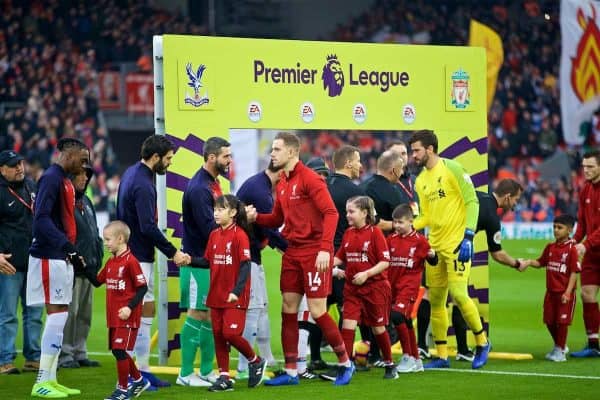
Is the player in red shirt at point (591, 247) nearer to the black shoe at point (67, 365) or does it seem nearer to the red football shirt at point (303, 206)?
the red football shirt at point (303, 206)

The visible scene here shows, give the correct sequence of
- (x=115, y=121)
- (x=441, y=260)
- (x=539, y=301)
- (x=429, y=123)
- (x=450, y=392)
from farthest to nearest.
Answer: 1. (x=115, y=121)
2. (x=539, y=301)
3. (x=429, y=123)
4. (x=441, y=260)
5. (x=450, y=392)

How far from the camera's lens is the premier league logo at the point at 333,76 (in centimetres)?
1265

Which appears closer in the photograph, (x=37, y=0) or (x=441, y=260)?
(x=441, y=260)

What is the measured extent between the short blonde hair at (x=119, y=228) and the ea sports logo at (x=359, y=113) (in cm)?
391

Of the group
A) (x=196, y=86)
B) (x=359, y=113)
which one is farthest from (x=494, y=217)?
(x=196, y=86)

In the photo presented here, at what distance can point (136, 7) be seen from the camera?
132 ft

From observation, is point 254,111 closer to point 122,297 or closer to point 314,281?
point 314,281

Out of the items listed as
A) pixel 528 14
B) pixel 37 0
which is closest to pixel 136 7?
pixel 37 0

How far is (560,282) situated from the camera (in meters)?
12.3

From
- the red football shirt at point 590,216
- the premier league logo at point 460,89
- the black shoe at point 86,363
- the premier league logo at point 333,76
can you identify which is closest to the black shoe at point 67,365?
the black shoe at point 86,363

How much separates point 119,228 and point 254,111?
305 cm

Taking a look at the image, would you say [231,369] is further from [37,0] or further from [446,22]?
[446,22]

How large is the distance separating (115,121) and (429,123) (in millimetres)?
23727

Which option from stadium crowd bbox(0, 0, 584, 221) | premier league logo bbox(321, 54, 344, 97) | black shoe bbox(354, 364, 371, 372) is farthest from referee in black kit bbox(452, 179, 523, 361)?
stadium crowd bbox(0, 0, 584, 221)
